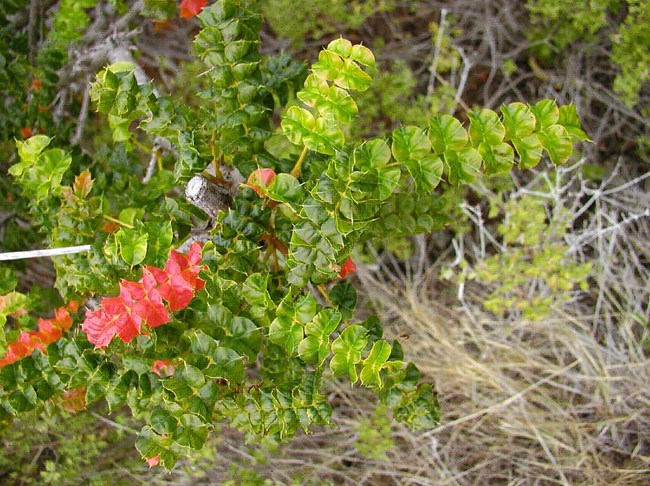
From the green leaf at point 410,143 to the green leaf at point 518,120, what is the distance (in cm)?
16

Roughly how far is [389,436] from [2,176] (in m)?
1.51

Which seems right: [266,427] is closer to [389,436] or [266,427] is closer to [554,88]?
[389,436]

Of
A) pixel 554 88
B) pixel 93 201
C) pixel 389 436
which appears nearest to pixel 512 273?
pixel 389 436

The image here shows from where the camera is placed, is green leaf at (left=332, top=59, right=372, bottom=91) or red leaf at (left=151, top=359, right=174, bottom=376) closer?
green leaf at (left=332, top=59, right=372, bottom=91)

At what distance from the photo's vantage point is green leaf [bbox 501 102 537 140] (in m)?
1.04

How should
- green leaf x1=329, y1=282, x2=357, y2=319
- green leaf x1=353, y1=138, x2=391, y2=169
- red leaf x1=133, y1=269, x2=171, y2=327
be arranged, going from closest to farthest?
green leaf x1=353, y1=138, x2=391, y2=169, red leaf x1=133, y1=269, x2=171, y2=327, green leaf x1=329, y1=282, x2=357, y2=319

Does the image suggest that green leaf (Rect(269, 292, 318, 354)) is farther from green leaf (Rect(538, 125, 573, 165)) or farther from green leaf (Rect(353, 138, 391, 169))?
green leaf (Rect(538, 125, 573, 165))

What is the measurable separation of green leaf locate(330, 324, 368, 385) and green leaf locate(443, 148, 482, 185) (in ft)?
0.98

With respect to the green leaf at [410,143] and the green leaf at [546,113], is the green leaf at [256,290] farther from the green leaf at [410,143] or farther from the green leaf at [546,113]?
the green leaf at [546,113]

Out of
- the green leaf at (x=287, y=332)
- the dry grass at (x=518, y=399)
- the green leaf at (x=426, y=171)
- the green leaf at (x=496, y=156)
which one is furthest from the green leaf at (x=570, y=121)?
the dry grass at (x=518, y=399)

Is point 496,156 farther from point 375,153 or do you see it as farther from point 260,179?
point 260,179

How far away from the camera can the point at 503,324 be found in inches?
89.7

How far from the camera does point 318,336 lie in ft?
3.52

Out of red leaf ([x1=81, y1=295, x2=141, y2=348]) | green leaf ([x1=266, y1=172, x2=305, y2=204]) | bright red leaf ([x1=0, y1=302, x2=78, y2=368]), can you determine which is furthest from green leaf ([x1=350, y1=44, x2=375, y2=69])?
bright red leaf ([x1=0, y1=302, x2=78, y2=368])
